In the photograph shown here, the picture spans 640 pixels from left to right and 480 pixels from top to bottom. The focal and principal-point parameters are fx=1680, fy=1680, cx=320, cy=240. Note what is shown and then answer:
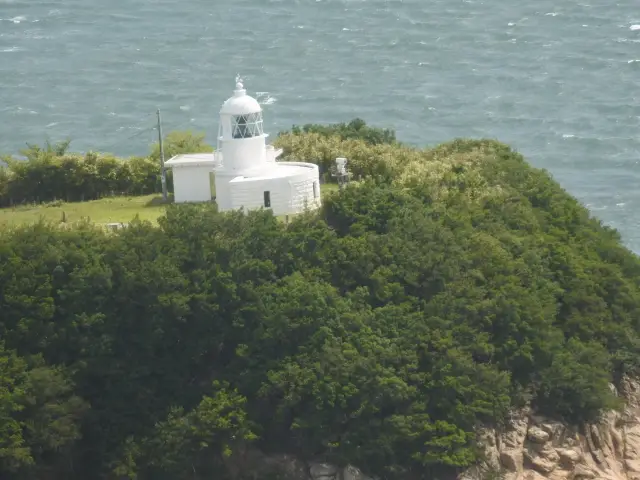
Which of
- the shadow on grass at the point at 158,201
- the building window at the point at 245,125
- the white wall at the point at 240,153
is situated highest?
the building window at the point at 245,125

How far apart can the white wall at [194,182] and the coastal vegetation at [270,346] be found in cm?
373

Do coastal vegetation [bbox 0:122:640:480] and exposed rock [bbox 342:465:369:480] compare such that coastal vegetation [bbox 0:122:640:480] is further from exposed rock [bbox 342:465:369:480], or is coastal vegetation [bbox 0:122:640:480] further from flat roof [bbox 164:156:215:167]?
flat roof [bbox 164:156:215:167]

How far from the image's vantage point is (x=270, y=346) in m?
45.3

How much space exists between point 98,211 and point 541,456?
16.0m

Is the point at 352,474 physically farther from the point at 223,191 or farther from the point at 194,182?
the point at 194,182

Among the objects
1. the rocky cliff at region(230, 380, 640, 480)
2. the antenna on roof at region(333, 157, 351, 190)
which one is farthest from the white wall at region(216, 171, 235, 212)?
the rocky cliff at region(230, 380, 640, 480)

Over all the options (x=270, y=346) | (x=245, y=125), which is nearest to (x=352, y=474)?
(x=270, y=346)

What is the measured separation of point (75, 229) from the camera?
4744 cm

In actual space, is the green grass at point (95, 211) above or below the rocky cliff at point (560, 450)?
above

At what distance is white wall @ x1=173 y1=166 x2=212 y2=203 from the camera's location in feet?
171

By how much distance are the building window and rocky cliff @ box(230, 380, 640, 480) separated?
10792 millimetres

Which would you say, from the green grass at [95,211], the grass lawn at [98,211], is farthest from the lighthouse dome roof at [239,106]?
the green grass at [95,211]

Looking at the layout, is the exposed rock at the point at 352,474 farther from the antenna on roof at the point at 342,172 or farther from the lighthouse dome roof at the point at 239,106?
the lighthouse dome roof at the point at 239,106

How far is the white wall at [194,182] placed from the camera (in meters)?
52.2
